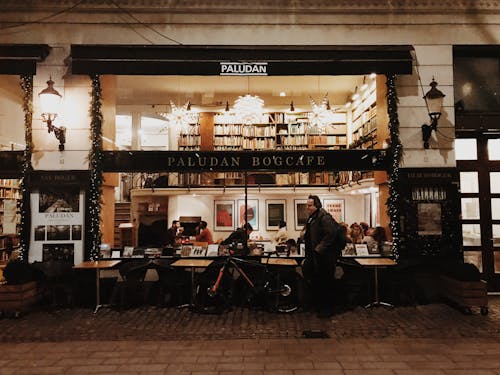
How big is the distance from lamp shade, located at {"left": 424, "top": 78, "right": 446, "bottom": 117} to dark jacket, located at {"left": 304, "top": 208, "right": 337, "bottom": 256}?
9.26 feet

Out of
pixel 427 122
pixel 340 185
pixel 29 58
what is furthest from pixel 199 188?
pixel 427 122

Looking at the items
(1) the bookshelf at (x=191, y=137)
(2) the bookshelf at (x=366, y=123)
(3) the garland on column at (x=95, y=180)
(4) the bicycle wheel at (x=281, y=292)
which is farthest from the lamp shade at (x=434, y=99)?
(1) the bookshelf at (x=191, y=137)

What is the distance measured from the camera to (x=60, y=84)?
25.3 feet

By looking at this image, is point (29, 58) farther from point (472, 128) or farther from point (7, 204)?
point (472, 128)

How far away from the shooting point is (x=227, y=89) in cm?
1150

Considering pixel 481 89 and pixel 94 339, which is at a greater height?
pixel 481 89

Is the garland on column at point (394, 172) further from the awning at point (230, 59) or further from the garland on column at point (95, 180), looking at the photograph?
the garland on column at point (95, 180)

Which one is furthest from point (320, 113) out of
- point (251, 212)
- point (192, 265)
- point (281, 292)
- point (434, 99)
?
point (192, 265)

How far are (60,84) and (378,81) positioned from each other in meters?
6.15

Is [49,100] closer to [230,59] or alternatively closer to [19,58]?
[19,58]

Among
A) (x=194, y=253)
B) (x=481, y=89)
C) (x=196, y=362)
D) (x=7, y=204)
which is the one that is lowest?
(x=196, y=362)

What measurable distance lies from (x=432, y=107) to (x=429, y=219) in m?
2.02

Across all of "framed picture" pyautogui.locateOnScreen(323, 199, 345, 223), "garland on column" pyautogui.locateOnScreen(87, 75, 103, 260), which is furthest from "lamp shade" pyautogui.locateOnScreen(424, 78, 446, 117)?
"garland on column" pyautogui.locateOnScreen(87, 75, 103, 260)

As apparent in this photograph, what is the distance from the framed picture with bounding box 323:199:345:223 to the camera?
12586mm
